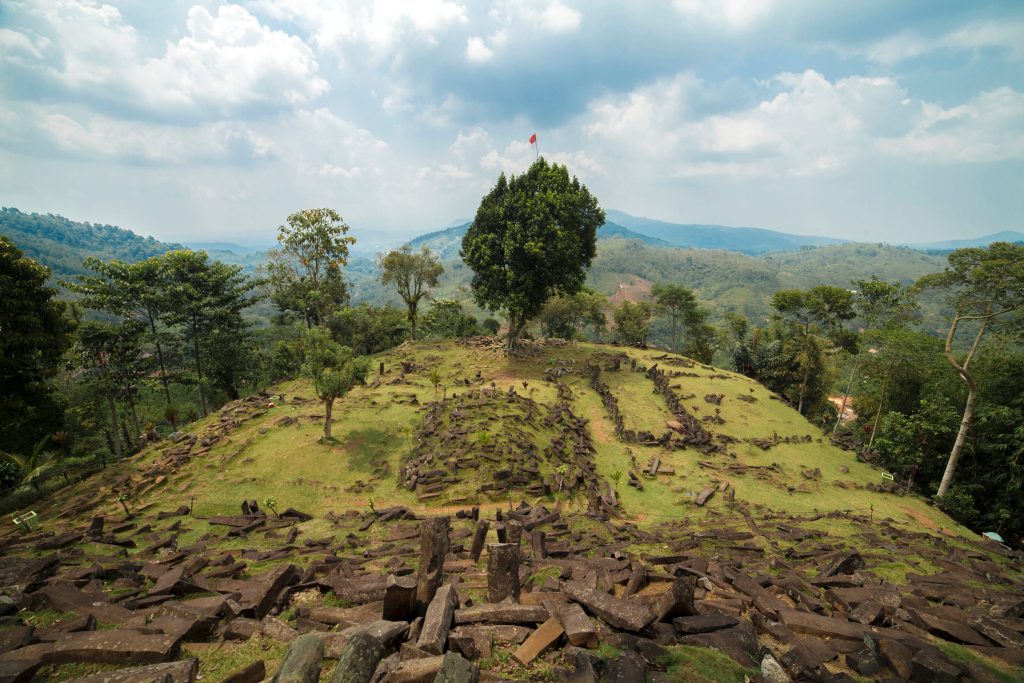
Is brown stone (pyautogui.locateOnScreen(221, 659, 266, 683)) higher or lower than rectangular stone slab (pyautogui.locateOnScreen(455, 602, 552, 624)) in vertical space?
higher

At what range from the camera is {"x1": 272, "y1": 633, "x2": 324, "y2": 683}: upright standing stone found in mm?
4469

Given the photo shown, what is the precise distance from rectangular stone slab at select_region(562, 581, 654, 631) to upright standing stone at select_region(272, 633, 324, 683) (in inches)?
157

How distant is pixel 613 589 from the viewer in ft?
27.1

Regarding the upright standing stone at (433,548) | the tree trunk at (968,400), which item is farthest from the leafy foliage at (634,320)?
the upright standing stone at (433,548)

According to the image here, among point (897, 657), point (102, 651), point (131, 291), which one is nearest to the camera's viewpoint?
point (102, 651)

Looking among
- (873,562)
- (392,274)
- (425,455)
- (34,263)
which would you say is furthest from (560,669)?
(392,274)

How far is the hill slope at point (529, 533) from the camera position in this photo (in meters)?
6.37

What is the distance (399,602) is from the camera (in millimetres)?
6090

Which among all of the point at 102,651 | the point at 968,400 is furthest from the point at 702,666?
the point at 968,400

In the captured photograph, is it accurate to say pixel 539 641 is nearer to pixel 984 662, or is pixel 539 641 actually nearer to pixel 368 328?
pixel 984 662

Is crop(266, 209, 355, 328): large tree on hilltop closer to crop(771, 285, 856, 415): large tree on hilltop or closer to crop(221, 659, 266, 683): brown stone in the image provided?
crop(221, 659, 266, 683): brown stone

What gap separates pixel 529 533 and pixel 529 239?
22.6m

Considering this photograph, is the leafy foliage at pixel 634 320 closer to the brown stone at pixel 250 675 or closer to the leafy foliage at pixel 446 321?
the leafy foliage at pixel 446 321

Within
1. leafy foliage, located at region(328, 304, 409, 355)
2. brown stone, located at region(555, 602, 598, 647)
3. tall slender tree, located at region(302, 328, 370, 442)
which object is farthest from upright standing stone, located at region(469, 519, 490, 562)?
leafy foliage, located at region(328, 304, 409, 355)
